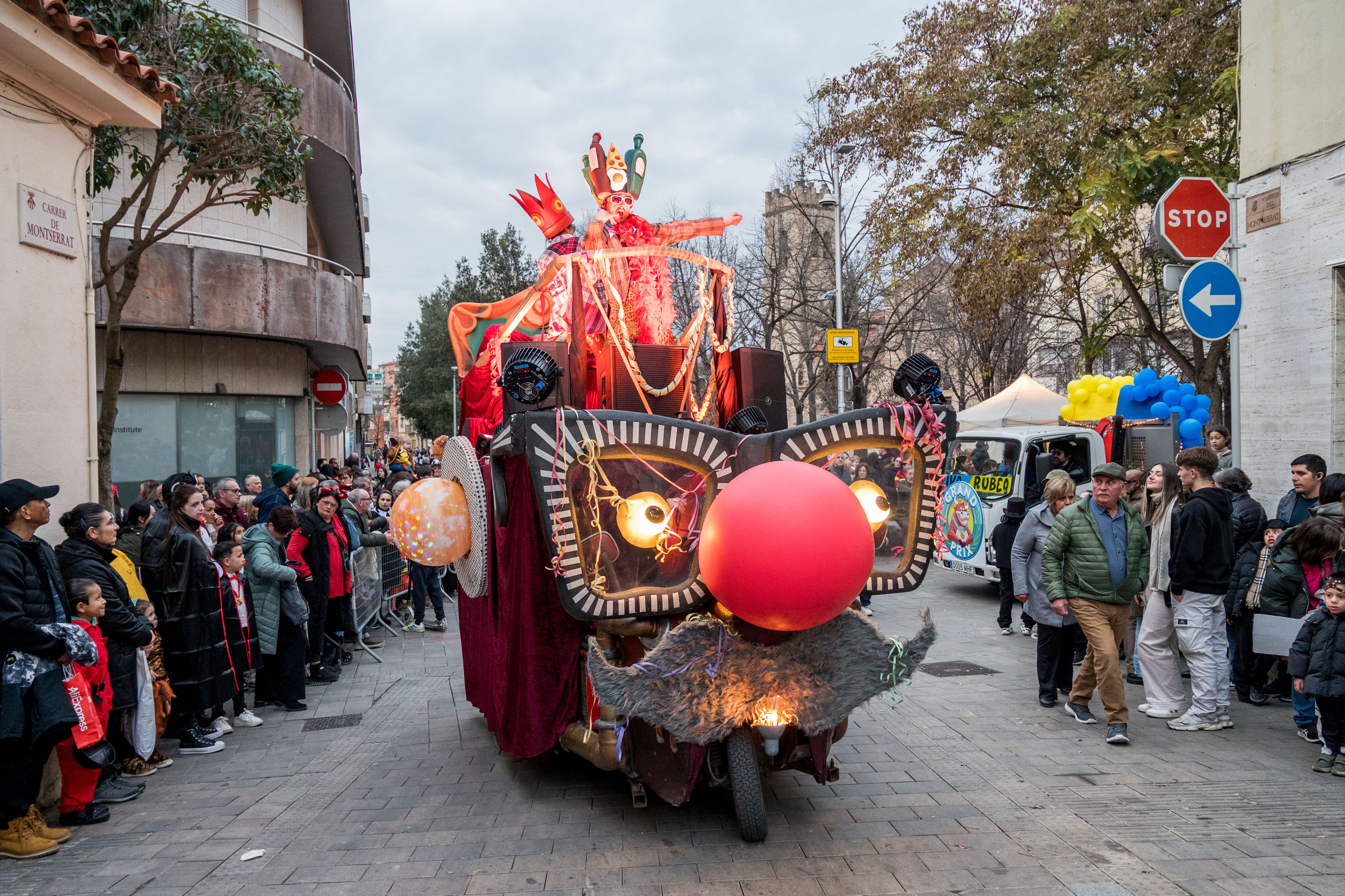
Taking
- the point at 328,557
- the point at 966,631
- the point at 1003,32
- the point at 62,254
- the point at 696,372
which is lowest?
the point at 966,631

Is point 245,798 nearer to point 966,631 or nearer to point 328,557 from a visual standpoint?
point 328,557

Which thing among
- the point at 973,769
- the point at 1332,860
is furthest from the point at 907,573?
the point at 1332,860

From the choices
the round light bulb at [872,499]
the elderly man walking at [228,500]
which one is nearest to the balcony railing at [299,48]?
the elderly man walking at [228,500]

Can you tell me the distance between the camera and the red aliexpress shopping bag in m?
4.58

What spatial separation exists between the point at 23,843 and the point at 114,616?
48.1 inches

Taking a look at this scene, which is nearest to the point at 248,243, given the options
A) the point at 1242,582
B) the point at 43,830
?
the point at 43,830

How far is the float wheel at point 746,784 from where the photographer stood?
4.32 meters

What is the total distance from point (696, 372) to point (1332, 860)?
15.0ft

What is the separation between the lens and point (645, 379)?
571cm

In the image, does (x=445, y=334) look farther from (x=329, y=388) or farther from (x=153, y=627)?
(x=153, y=627)

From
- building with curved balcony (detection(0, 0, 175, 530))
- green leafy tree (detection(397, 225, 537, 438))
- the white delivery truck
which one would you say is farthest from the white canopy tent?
green leafy tree (detection(397, 225, 537, 438))

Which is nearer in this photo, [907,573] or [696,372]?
[907,573]

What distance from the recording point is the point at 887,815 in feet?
15.5

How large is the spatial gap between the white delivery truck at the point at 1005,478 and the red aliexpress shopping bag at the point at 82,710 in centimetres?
932
